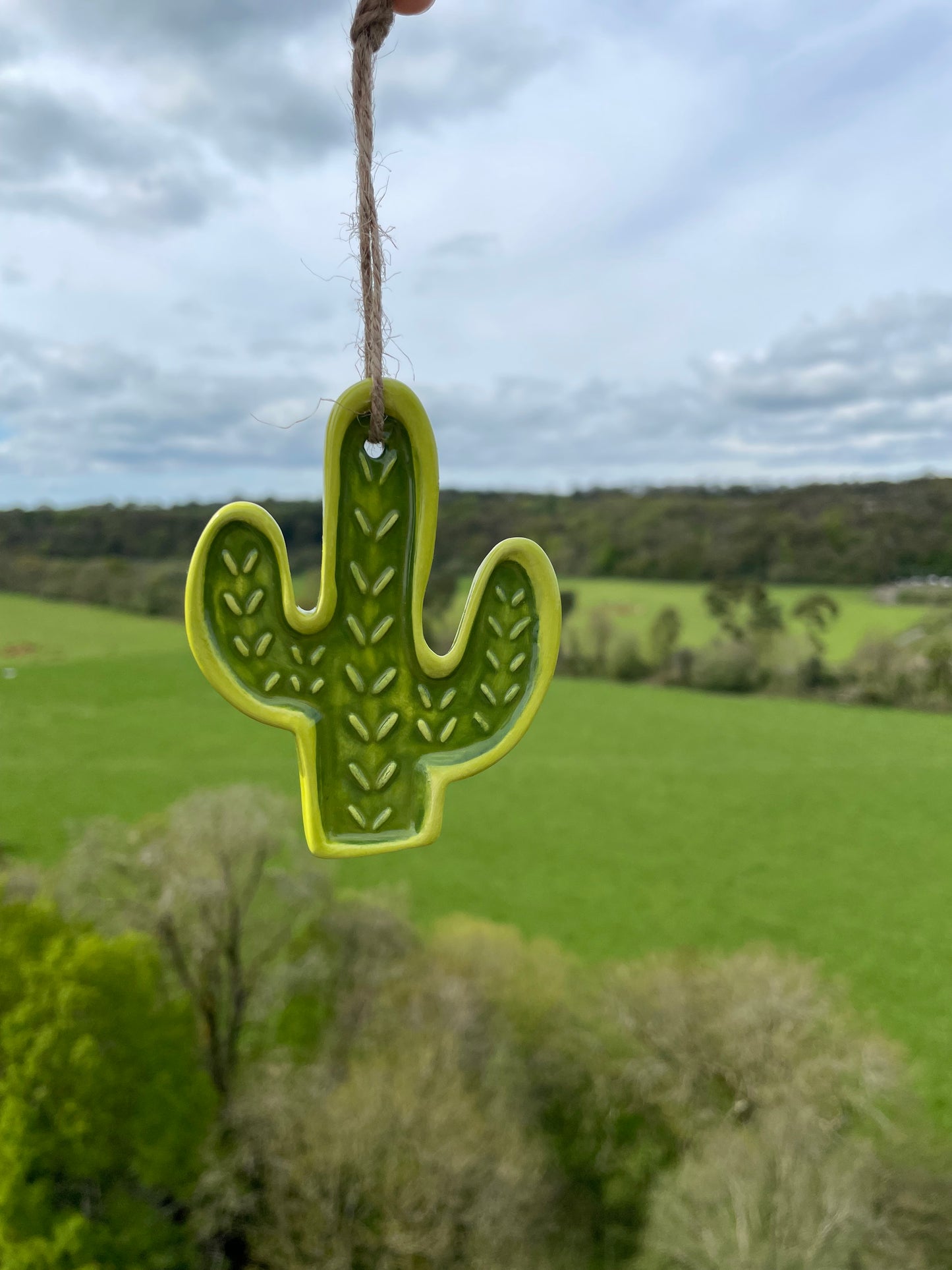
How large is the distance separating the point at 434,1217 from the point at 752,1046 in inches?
163

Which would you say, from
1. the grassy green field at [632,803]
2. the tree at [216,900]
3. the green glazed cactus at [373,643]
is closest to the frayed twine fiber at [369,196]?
the green glazed cactus at [373,643]

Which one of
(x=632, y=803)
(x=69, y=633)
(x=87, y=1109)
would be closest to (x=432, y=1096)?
(x=87, y=1109)

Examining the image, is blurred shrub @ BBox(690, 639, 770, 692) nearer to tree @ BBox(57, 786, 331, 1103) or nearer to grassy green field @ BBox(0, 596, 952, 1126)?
grassy green field @ BBox(0, 596, 952, 1126)

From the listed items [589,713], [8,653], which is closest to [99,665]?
[8,653]

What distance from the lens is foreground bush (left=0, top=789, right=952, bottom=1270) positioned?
771 centimetres

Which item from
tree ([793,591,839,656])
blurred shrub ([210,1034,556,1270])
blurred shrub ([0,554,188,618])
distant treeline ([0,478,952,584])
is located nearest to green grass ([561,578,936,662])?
tree ([793,591,839,656])

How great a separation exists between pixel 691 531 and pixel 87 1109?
34.7 metres

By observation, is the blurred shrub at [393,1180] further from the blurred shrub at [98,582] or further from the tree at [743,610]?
the tree at [743,610]

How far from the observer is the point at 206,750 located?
28.8 m

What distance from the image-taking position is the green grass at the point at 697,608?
3412 cm

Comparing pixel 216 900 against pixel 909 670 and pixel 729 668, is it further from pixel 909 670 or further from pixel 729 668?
pixel 909 670

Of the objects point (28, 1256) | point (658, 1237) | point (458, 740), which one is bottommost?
point (658, 1237)

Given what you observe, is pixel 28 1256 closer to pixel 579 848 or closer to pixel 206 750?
pixel 579 848

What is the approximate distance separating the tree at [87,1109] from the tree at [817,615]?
31.2 m
